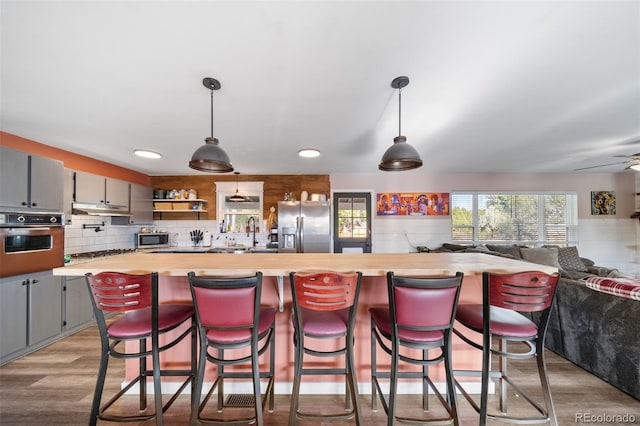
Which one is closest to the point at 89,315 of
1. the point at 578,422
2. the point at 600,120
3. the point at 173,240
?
the point at 173,240

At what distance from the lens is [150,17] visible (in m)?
1.25

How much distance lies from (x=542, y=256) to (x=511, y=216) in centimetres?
114

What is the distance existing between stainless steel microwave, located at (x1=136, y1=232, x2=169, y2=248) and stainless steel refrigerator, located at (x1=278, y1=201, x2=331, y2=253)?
96.3 inches

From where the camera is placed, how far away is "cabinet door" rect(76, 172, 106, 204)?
133 inches

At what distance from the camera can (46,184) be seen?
2.73 m

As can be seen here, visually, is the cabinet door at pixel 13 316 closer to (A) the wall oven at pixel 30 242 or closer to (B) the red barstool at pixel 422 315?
(A) the wall oven at pixel 30 242

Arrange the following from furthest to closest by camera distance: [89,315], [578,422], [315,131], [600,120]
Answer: [89,315] → [315,131] → [600,120] → [578,422]

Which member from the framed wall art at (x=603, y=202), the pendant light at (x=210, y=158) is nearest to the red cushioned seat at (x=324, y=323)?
the pendant light at (x=210, y=158)

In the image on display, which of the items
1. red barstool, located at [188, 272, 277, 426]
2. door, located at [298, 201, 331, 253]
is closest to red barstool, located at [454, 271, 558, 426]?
red barstool, located at [188, 272, 277, 426]

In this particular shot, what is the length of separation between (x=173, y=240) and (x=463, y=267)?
5.30 m

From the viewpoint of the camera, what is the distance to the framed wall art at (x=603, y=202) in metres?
4.96

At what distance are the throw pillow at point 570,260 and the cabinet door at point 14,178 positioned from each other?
750cm

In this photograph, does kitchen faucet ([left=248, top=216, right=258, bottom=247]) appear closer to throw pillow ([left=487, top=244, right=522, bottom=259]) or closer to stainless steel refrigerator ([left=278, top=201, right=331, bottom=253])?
stainless steel refrigerator ([left=278, top=201, right=331, bottom=253])

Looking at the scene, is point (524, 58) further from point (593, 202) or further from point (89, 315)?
point (593, 202)
